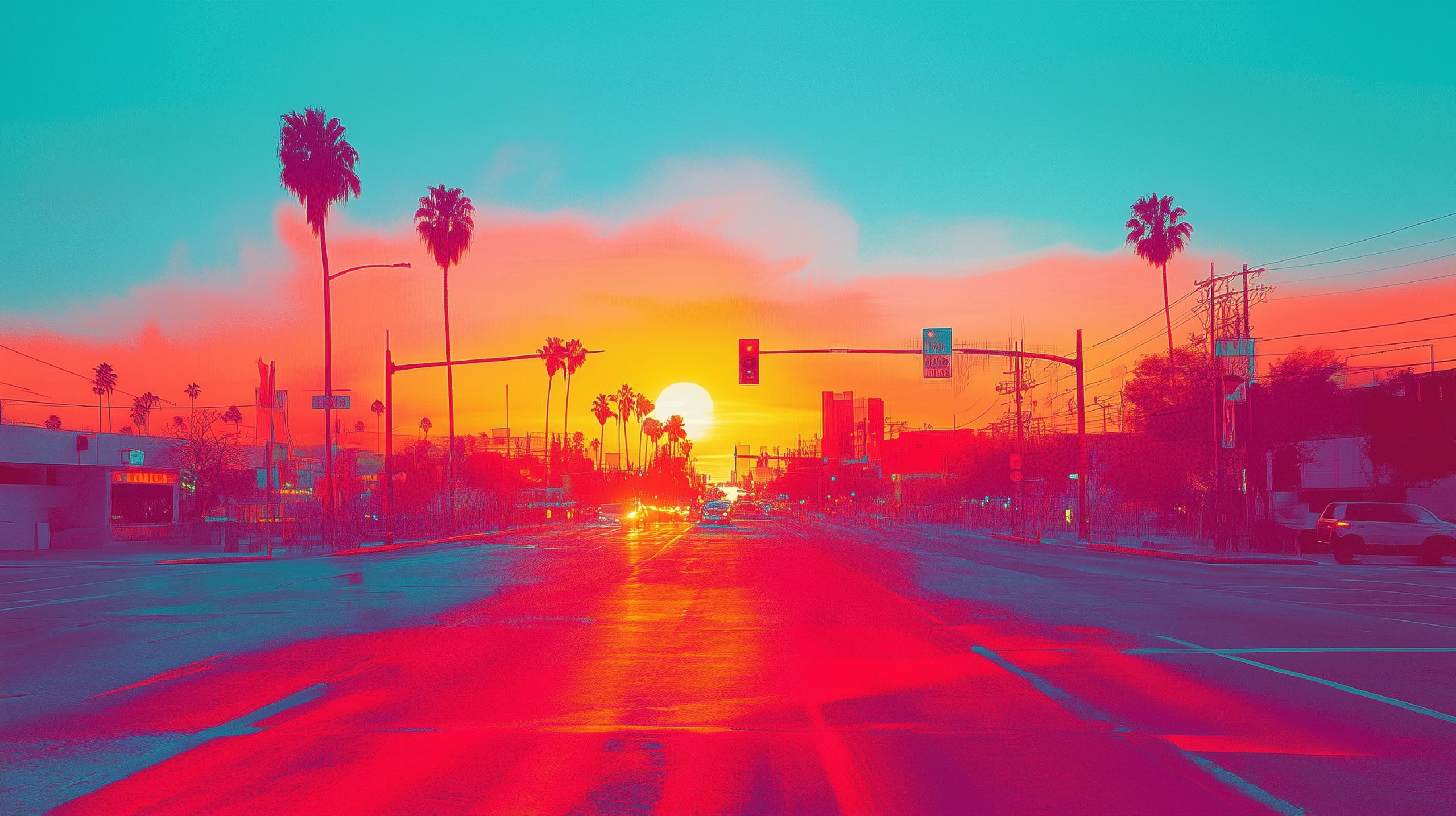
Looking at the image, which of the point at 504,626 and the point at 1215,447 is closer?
the point at 504,626

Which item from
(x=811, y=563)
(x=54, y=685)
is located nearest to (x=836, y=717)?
(x=54, y=685)

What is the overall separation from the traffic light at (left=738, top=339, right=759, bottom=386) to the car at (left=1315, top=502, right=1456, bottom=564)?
771 inches

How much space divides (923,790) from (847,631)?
9423 mm

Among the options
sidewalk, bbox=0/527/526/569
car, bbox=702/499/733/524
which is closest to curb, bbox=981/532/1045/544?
car, bbox=702/499/733/524

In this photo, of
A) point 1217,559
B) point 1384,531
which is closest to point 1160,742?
point 1217,559

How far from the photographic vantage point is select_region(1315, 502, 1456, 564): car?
3625 cm

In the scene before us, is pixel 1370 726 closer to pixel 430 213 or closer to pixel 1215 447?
pixel 1215 447

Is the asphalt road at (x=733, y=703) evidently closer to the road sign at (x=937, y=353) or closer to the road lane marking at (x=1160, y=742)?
the road lane marking at (x=1160, y=742)

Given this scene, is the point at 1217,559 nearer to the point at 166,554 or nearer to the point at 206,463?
the point at 166,554

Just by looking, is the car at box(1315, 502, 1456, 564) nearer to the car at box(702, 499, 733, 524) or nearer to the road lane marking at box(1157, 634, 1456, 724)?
the road lane marking at box(1157, 634, 1456, 724)

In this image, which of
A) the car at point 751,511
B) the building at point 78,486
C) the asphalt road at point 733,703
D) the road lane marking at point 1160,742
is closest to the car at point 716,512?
the car at point 751,511

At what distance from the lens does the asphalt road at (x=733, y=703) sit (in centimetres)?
757

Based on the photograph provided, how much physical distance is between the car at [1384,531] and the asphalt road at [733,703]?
49.3 feet

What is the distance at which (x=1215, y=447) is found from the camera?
149 ft
